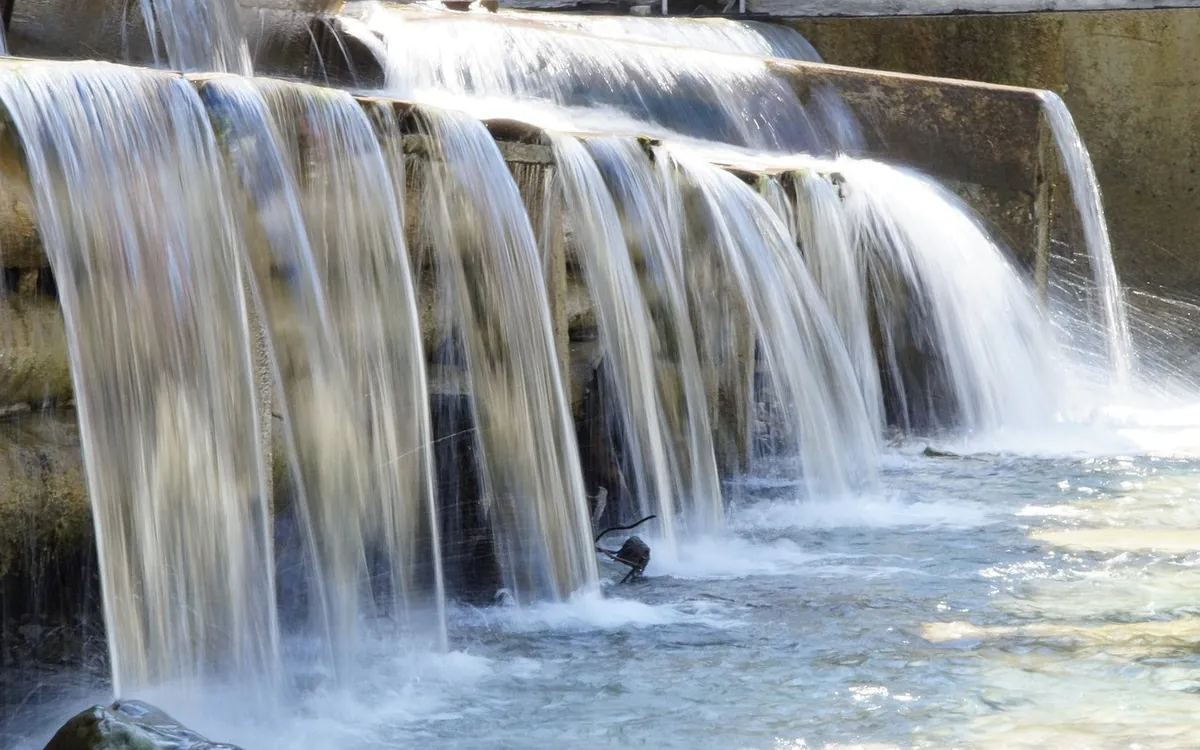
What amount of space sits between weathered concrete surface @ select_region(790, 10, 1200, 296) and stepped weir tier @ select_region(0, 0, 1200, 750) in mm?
3665

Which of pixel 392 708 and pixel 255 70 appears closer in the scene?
pixel 392 708

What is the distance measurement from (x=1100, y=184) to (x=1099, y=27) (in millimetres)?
1221

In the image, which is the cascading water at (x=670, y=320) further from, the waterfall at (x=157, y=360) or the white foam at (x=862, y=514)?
the waterfall at (x=157, y=360)

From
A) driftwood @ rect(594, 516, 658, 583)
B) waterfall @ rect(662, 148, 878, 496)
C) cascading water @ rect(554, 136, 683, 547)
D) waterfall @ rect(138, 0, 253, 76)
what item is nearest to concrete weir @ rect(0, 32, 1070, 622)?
cascading water @ rect(554, 136, 683, 547)

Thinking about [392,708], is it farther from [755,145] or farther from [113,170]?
[755,145]

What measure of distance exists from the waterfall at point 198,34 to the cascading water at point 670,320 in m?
2.22

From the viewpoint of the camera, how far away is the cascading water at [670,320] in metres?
6.62

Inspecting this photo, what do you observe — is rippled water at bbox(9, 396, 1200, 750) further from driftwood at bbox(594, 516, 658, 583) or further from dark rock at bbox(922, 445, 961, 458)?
dark rock at bbox(922, 445, 961, 458)

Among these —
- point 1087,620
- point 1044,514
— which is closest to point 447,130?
point 1087,620

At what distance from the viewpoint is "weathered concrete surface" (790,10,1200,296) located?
12445 millimetres

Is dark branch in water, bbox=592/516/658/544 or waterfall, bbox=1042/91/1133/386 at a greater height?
waterfall, bbox=1042/91/1133/386

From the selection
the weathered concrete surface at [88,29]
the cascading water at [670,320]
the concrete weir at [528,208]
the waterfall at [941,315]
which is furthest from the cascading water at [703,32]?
the cascading water at [670,320]

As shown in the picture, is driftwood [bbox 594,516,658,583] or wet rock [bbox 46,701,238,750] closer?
wet rock [bbox 46,701,238,750]

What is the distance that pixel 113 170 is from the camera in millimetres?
4125
